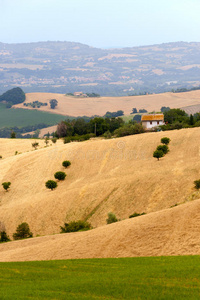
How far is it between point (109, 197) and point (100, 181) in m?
6.19

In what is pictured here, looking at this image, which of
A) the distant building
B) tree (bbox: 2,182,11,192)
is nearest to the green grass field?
tree (bbox: 2,182,11,192)

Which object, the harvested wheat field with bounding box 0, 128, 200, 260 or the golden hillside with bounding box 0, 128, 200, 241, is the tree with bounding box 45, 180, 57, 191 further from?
the harvested wheat field with bounding box 0, 128, 200, 260

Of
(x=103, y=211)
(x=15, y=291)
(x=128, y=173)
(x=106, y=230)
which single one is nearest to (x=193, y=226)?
(x=106, y=230)

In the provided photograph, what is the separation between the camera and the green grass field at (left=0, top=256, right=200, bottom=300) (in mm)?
14297

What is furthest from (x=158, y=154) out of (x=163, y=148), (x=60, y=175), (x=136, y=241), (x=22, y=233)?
(x=136, y=241)

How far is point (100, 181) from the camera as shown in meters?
53.7

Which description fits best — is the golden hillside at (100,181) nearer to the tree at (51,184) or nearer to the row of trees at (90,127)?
the tree at (51,184)

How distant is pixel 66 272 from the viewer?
60.6 feet

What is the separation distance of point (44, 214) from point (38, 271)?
100 ft

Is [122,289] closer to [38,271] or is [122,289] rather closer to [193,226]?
[38,271]

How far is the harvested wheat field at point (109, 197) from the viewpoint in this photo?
24.2 metres

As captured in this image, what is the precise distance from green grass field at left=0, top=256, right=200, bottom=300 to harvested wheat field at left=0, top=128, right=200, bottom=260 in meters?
3.37

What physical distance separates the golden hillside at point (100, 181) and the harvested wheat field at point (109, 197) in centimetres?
11

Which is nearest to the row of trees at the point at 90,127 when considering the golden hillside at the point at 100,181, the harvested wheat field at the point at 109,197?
the golden hillside at the point at 100,181
